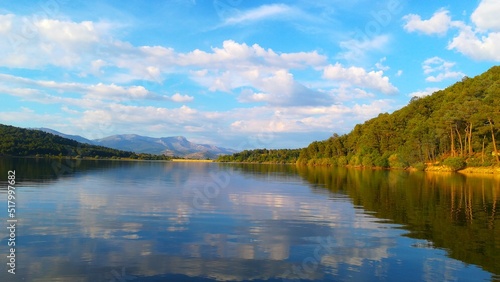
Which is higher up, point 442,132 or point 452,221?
point 442,132

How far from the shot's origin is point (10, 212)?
24.4 m

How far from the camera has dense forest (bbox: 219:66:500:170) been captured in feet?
341

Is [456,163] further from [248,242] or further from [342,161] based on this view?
[248,242]

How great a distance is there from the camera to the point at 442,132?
119m

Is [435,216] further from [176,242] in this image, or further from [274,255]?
[176,242]

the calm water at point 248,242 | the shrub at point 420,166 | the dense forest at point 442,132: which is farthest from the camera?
the shrub at point 420,166

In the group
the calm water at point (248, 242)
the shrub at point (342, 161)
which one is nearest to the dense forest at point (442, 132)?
the shrub at point (342, 161)

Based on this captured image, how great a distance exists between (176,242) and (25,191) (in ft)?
90.5

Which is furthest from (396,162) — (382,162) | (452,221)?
(452,221)

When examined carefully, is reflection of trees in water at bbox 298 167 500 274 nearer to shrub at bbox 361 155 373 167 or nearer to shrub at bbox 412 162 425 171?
shrub at bbox 412 162 425 171

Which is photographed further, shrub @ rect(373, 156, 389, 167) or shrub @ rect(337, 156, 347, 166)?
shrub @ rect(337, 156, 347, 166)

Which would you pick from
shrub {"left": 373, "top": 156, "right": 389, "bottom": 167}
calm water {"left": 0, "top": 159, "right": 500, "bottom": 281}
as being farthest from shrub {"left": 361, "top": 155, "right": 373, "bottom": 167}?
calm water {"left": 0, "top": 159, "right": 500, "bottom": 281}

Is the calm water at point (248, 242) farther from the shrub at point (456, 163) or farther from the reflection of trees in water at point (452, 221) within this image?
the shrub at point (456, 163)

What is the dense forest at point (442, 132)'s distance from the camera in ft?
341
